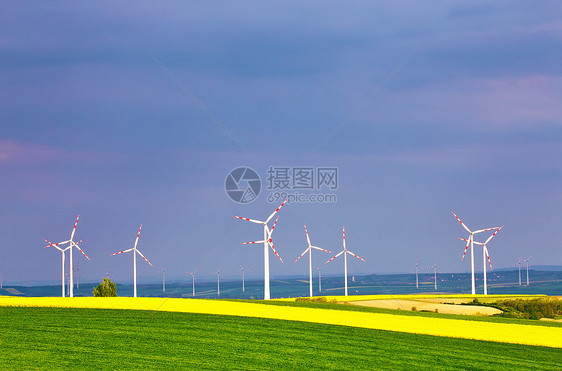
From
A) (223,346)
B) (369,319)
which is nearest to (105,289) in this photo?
(369,319)

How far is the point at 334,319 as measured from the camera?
122 feet

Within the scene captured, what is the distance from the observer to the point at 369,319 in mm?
38312

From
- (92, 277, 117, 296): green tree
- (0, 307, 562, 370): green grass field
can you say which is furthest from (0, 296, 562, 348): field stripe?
(92, 277, 117, 296): green tree

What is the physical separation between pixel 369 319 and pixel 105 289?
2405 cm

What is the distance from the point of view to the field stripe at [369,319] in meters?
33.5

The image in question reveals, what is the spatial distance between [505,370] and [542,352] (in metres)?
5.72

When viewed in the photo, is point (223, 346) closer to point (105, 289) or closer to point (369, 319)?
point (369, 319)

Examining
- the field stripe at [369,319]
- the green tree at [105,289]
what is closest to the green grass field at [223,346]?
the field stripe at [369,319]

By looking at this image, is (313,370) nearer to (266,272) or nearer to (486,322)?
(486,322)

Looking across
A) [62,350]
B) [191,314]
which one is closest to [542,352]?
[191,314]

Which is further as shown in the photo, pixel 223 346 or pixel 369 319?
pixel 369 319

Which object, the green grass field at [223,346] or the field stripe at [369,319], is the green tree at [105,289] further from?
the green grass field at [223,346]

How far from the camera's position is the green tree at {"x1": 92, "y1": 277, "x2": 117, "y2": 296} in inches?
2053

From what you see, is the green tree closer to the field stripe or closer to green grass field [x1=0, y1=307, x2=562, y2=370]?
the field stripe
